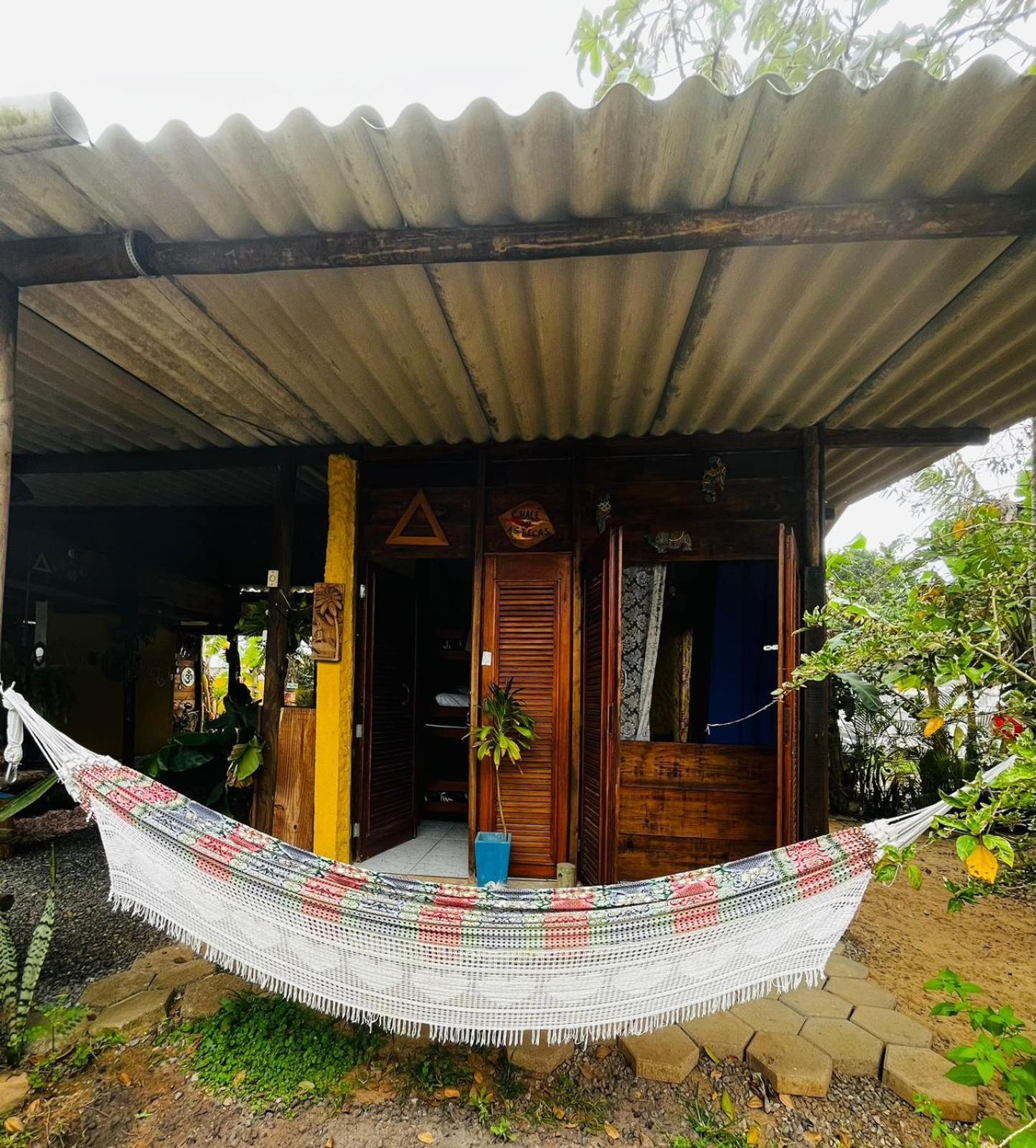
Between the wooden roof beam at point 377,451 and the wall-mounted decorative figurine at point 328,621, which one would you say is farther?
the wall-mounted decorative figurine at point 328,621

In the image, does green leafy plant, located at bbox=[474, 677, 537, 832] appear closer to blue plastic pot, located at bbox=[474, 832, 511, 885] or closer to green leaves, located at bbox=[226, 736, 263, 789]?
blue plastic pot, located at bbox=[474, 832, 511, 885]

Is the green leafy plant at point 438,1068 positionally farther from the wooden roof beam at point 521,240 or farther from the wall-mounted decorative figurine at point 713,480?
the wall-mounted decorative figurine at point 713,480

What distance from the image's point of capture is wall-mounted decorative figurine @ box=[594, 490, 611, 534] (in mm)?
3430

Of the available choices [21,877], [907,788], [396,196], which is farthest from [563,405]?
[907,788]

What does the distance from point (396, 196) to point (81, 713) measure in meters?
7.24

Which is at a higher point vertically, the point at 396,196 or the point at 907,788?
the point at 396,196

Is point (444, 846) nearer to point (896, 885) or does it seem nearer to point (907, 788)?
point (896, 885)

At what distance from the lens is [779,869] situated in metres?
1.73

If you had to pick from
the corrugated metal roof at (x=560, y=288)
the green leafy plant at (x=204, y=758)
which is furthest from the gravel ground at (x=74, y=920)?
the corrugated metal roof at (x=560, y=288)

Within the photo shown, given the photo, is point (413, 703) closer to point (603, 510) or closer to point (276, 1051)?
point (603, 510)

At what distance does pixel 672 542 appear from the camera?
11.1 ft

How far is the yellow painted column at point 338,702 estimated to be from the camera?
11.3ft

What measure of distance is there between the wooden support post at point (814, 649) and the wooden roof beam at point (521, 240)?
5.52 feet

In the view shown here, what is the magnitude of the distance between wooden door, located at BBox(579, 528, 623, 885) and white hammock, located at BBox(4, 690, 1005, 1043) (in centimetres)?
96
